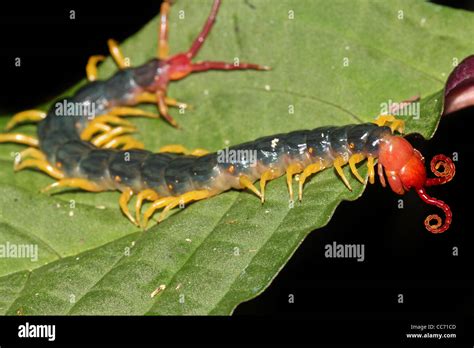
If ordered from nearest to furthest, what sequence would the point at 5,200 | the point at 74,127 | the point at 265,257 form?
1. the point at 265,257
2. the point at 5,200
3. the point at 74,127

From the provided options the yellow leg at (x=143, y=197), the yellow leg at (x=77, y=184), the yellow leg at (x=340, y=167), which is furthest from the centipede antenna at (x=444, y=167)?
the yellow leg at (x=77, y=184)

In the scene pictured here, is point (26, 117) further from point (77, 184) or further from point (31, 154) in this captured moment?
point (77, 184)

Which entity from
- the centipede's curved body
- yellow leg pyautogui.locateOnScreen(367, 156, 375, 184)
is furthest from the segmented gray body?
yellow leg pyautogui.locateOnScreen(367, 156, 375, 184)

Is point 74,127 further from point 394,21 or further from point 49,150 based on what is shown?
point 394,21

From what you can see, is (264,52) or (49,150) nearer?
(264,52)

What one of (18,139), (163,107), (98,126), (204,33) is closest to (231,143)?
(163,107)

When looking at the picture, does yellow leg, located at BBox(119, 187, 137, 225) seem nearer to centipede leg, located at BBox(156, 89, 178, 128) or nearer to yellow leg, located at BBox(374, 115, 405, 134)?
centipede leg, located at BBox(156, 89, 178, 128)

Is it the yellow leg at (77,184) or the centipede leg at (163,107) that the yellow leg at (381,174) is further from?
the yellow leg at (77,184)

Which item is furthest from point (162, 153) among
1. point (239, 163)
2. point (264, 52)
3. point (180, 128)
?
point (264, 52)
